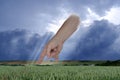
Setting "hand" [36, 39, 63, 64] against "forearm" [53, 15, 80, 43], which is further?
"forearm" [53, 15, 80, 43]

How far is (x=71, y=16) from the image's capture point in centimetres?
770

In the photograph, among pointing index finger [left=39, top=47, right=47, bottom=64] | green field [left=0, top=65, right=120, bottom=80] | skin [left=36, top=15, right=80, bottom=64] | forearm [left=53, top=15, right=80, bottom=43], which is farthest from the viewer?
green field [left=0, top=65, right=120, bottom=80]

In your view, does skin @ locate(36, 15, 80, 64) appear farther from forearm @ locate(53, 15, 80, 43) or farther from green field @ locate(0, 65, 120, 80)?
green field @ locate(0, 65, 120, 80)

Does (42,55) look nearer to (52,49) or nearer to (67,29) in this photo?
(52,49)

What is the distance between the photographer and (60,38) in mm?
7043

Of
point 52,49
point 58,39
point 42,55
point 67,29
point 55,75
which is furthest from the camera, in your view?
point 55,75

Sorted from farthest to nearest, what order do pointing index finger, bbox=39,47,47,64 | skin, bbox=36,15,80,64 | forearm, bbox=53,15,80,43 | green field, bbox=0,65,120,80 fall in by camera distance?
green field, bbox=0,65,120,80, forearm, bbox=53,15,80,43, skin, bbox=36,15,80,64, pointing index finger, bbox=39,47,47,64

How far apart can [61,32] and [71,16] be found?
818 millimetres

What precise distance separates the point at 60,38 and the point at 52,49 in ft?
1.20

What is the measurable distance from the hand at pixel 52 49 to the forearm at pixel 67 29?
115 millimetres

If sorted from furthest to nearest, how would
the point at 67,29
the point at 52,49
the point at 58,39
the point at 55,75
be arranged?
the point at 55,75, the point at 67,29, the point at 58,39, the point at 52,49

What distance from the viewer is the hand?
648 centimetres

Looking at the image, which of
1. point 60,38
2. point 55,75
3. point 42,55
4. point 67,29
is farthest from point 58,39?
point 55,75

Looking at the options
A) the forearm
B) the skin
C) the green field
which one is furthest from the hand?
the green field
